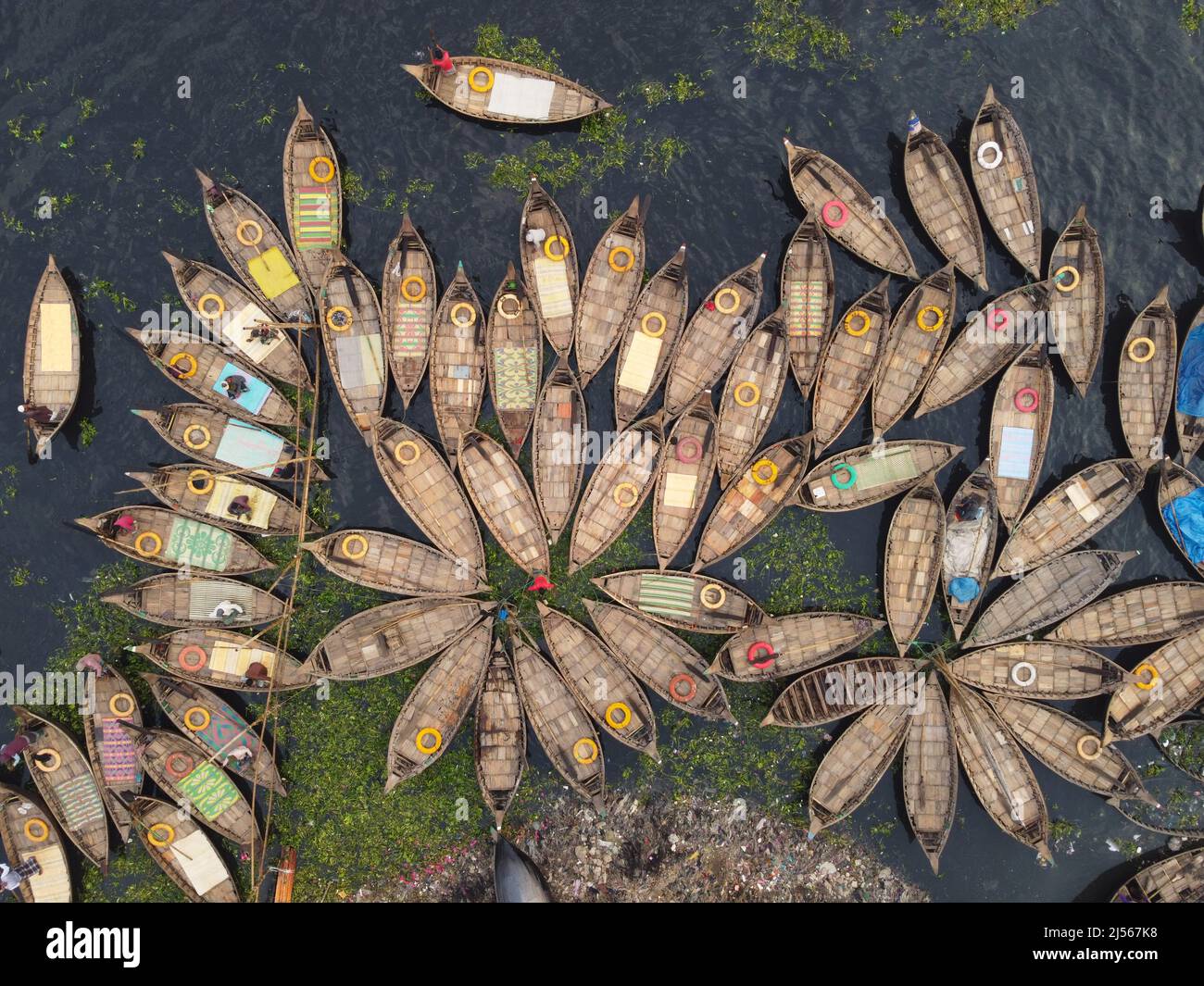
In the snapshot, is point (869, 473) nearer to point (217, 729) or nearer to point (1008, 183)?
point (1008, 183)

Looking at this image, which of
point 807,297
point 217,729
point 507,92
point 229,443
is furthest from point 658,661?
point 507,92

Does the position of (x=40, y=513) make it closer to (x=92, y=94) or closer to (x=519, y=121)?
(x=92, y=94)

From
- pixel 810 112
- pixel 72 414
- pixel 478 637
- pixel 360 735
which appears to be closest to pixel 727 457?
pixel 478 637

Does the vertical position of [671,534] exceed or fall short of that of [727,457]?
it falls short

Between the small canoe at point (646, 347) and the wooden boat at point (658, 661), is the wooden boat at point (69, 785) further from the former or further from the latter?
the small canoe at point (646, 347)

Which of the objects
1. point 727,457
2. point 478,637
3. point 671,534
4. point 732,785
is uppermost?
point 727,457
